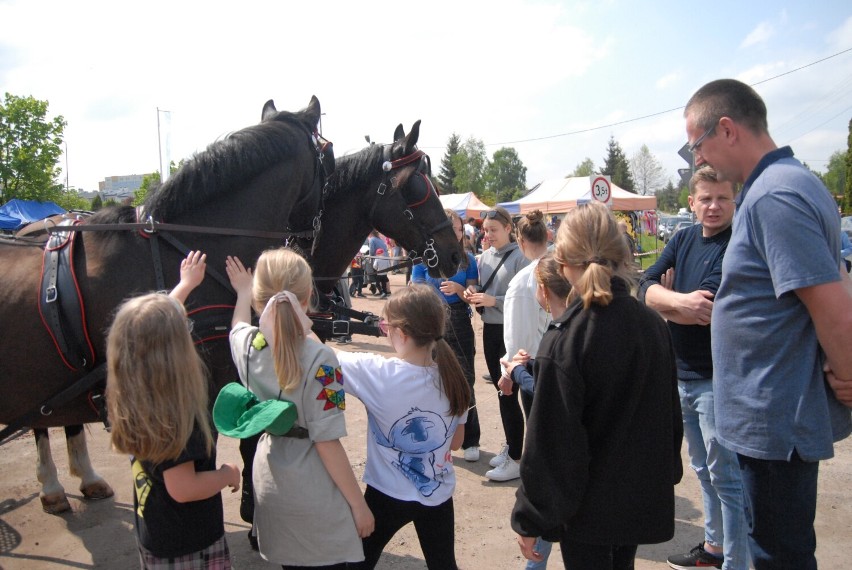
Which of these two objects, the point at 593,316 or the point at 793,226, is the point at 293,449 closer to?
the point at 593,316

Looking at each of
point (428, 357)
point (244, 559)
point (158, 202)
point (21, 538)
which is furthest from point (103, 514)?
point (428, 357)

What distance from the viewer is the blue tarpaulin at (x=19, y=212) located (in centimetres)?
1882

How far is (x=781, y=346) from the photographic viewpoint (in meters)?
1.75

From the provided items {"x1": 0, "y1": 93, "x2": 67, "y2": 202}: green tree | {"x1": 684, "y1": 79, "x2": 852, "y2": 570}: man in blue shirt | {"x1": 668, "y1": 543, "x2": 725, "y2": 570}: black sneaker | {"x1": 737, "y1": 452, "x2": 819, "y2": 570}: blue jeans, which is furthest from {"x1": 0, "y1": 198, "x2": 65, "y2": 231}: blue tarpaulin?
{"x1": 737, "y1": 452, "x2": 819, "y2": 570}: blue jeans

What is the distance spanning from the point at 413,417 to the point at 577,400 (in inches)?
28.2

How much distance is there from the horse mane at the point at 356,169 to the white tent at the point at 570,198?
1638cm

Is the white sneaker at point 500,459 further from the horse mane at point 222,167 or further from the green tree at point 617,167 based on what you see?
the green tree at point 617,167

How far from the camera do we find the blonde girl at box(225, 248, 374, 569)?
195cm

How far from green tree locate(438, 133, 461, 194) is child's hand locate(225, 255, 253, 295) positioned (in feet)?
232

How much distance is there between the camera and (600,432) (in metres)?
1.88

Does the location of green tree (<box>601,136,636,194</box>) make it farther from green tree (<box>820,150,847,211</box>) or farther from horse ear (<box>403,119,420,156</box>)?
horse ear (<box>403,119,420,156</box>)

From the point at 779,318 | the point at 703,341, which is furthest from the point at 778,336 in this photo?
the point at 703,341

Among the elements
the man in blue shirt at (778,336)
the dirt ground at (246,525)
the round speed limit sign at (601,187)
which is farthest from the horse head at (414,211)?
the round speed limit sign at (601,187)

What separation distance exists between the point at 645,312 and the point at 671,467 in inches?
20.9
